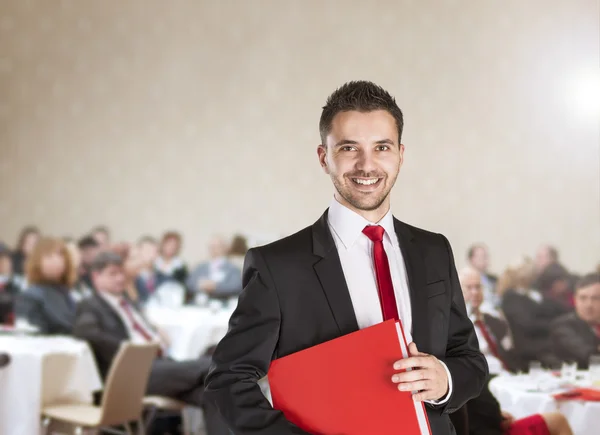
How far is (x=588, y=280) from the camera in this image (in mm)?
3654

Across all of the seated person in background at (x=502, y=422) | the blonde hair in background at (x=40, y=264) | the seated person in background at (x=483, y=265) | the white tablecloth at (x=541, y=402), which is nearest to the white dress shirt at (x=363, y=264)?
the seated person in background at (x=502, y=422)

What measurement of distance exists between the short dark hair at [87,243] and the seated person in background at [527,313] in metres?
3.78

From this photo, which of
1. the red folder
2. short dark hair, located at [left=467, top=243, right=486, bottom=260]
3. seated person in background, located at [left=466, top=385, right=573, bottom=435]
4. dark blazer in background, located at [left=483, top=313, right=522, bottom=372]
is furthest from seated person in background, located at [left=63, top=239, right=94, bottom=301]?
the red folder

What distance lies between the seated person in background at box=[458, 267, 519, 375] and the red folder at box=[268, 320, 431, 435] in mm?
2163

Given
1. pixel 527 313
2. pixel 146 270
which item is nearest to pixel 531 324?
pixel 527 313

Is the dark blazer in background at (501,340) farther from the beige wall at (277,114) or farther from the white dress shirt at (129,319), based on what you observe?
the white dress shirt at (129,319)

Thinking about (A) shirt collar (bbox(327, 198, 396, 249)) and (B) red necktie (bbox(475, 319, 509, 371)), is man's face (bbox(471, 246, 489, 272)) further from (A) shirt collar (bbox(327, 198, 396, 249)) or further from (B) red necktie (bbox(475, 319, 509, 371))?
(A) shirt collar (bbox(327, 198, 396, 249))

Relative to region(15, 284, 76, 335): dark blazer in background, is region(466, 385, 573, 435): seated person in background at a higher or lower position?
lower

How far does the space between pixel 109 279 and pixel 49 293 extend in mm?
672

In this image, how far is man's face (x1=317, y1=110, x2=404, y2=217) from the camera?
53.3 inches

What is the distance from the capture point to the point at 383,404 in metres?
1.24

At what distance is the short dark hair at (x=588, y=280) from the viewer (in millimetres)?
3580

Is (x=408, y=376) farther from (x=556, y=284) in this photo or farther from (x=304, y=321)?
(x=556, y=284)

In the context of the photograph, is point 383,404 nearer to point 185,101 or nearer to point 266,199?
point 266,199
